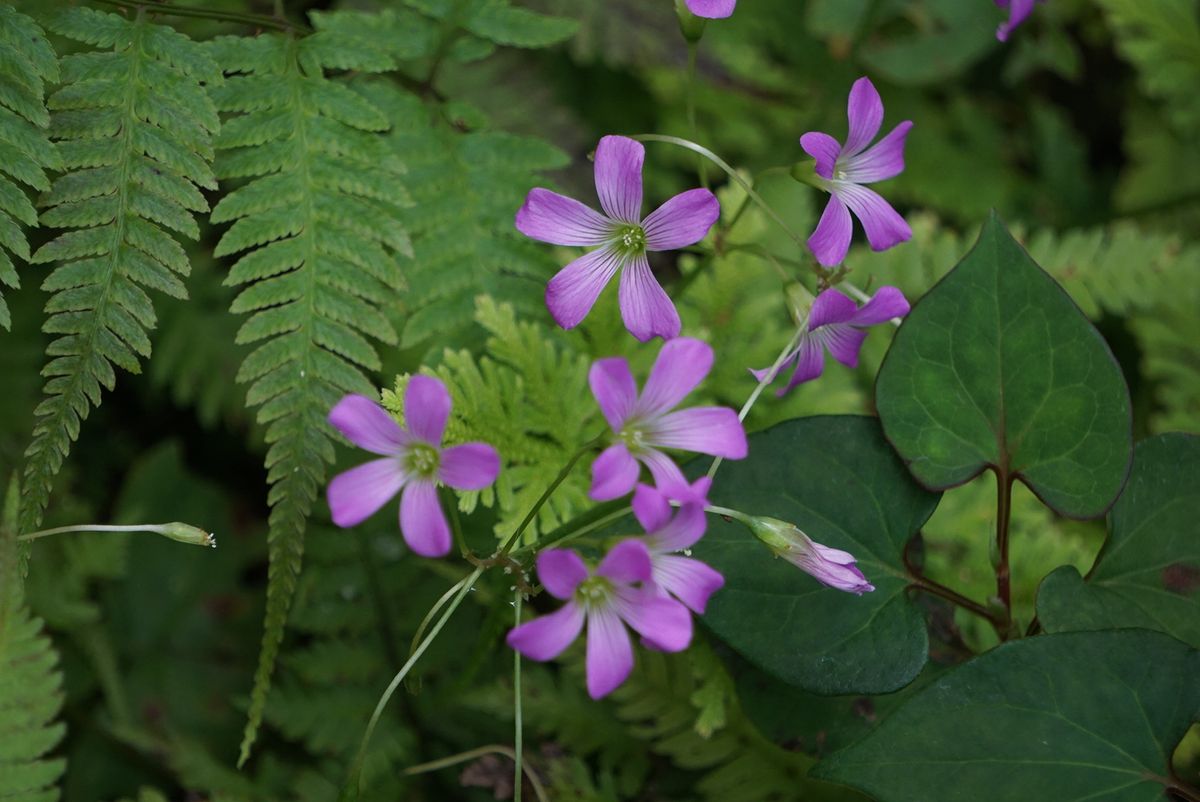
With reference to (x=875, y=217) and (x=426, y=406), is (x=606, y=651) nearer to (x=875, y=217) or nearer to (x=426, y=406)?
(x=426, y=406)

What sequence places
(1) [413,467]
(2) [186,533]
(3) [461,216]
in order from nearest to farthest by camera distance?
(1) [413,467]
(2) [186,533]
(3) [461,216]

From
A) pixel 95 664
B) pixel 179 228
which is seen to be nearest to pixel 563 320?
pixel 179 228

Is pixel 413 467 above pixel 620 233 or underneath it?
underneath

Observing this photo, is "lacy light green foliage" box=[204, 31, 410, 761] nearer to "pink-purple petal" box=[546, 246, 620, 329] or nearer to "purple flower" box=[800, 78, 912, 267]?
"pink-purple petal" box=[546, 246, 620, 329]

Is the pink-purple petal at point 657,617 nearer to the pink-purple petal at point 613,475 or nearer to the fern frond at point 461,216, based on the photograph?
the pink-purple petal at point 613,475

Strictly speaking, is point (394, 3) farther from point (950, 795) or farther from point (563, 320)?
point (950, 795)

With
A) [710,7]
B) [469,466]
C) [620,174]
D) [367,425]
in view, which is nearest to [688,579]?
[469,466]

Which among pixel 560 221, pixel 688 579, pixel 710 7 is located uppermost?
pixel 710 7
